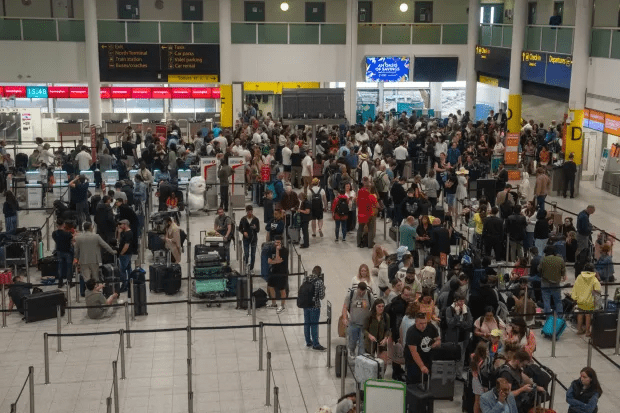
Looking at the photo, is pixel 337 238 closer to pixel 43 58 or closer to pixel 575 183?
pixel 575 183

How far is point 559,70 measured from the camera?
108 ft

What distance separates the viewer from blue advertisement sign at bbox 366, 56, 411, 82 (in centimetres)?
4088

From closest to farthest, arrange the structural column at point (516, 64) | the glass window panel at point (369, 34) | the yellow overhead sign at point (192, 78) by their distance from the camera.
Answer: the structural column at point (516, 64) < the yellow overhead sign at point (192, 78) < the glass window panel at point (369, 34)

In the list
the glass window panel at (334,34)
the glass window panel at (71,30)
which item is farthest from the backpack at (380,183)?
the glass window panel at (71,30)

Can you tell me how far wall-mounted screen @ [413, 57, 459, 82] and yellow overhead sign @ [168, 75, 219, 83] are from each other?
9.04m

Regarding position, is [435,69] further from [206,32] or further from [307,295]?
[307,295]

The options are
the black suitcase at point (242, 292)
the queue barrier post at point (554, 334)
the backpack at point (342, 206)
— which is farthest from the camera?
the backpack at point (342, 206)

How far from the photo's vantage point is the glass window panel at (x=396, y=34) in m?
40.9

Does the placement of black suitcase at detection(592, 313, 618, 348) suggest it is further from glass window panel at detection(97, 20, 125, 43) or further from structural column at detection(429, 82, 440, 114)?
structural column at detection(429, 82, 440, 114)

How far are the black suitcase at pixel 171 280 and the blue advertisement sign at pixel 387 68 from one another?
24158mm

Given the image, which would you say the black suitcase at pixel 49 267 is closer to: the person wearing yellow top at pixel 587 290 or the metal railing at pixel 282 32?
the person wearing yellow top at pixel 587 290

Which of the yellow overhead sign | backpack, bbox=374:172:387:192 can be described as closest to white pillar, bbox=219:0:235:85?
the yellow overhead sign

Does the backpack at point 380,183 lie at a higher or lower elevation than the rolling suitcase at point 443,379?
higher

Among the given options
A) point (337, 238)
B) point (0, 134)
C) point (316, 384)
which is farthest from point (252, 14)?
point (316, 384)
